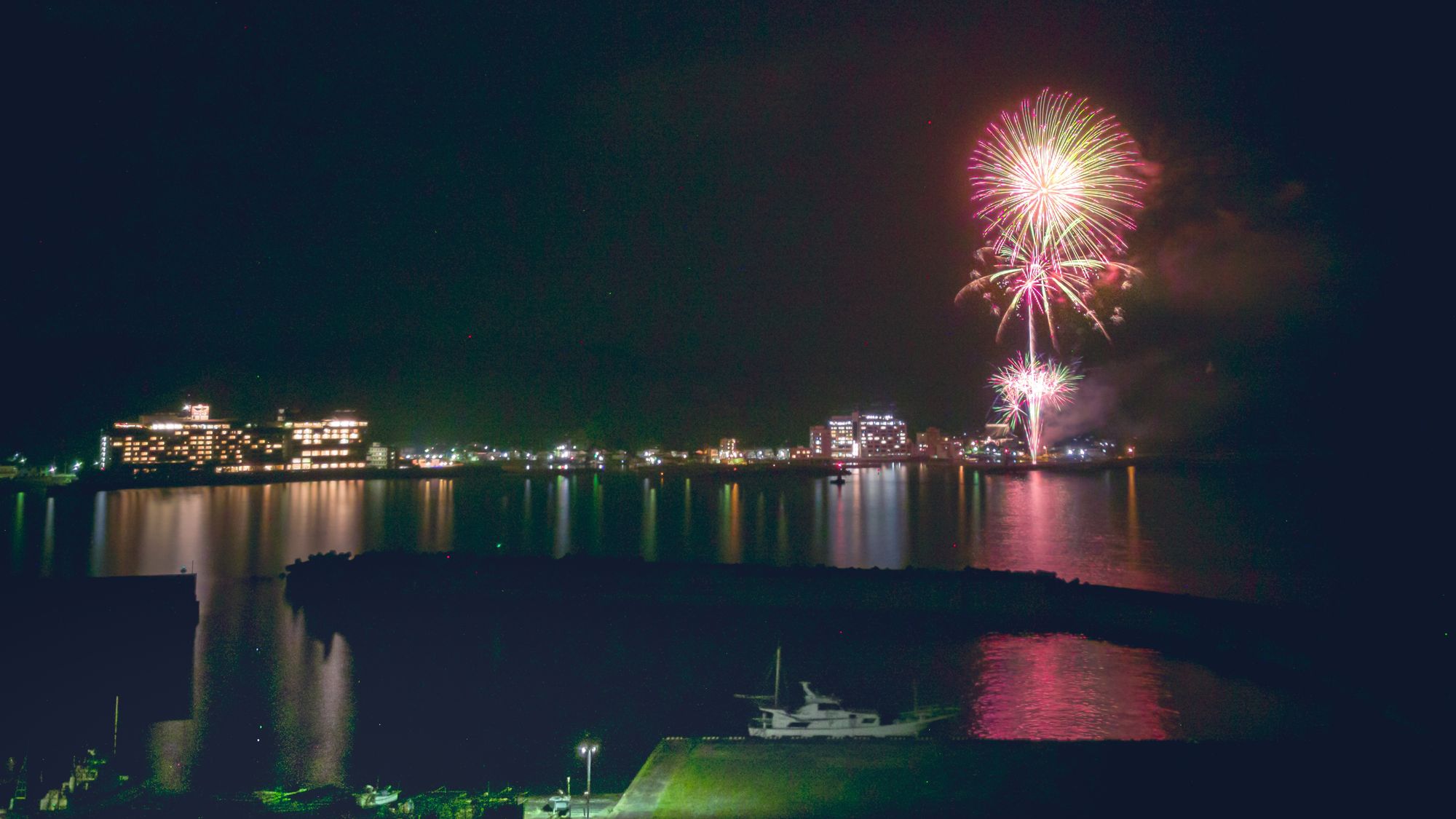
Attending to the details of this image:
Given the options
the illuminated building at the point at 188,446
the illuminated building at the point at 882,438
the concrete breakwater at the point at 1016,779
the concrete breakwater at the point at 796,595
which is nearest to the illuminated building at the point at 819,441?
the illuminated building at the point at 882,438

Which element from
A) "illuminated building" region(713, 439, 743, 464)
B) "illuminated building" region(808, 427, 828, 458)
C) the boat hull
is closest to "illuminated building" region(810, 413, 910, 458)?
"illuminated building" region(808, 427, 828, 458)

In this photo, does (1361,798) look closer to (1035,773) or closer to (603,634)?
(1035,773)

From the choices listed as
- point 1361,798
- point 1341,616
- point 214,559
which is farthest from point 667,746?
point 214,559

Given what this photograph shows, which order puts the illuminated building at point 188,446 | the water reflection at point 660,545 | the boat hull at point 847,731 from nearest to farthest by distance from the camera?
the boat hull at point 847,731 → the water reflection at point 660,545 → the illuminated building at point 188,446

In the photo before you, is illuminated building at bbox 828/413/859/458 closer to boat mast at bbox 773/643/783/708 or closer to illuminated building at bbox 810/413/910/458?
illuminated building at bbox 810/413/910/458

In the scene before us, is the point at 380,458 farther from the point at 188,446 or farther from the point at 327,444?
the point at 188,446

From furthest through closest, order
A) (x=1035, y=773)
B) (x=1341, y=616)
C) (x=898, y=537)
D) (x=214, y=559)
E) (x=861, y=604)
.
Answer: (x=898, y=537) → (x=214, y=559) → (x=861, y=604) → (x=1341, y=616) → (x=1035, y=773)

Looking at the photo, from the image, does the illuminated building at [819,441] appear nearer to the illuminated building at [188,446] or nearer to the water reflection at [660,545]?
the water reflection at [660,545]
